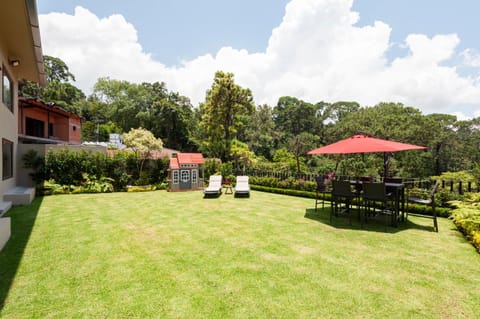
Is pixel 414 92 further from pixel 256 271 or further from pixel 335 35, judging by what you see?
pixel 256 271

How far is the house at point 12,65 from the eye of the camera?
5.41 m

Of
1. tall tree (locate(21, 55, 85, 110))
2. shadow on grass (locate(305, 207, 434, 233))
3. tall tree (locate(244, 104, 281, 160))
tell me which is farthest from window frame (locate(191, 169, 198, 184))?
tall tree (locate(21, 55, 85, 110))

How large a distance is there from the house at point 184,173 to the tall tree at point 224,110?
6620 millimetres

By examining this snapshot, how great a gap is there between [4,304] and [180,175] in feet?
35.4

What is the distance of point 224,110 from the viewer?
2008cm

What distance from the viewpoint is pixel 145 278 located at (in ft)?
10.8

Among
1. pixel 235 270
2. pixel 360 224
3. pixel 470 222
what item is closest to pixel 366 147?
pixel 360 224

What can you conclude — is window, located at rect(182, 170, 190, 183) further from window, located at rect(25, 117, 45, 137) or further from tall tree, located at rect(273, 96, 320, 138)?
tall tree, located at rect(273, 96, 320, 138)

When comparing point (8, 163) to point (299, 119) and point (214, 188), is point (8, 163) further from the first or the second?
point (299, 119)

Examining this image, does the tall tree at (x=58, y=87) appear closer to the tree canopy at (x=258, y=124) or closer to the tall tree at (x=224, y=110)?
the tree canopy at (x=258, y=124)

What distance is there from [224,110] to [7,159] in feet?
46.7

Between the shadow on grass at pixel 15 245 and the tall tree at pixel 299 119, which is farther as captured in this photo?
the tall tree at pixel 299 119

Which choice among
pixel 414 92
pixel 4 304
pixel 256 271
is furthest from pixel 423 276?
pixel 414 92

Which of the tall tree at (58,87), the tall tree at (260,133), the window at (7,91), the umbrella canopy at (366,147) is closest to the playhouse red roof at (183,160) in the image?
the window at (7,91)
